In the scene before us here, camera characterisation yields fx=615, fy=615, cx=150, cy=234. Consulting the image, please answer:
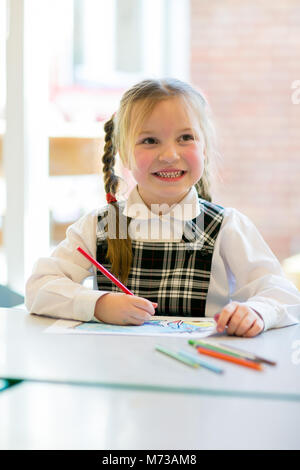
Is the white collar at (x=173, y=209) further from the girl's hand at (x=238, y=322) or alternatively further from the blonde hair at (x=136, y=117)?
the girl's hand at (x=238, y=322)

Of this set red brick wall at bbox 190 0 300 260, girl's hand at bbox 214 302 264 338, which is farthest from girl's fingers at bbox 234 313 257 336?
red brick wall at bbox 190 0 300 260

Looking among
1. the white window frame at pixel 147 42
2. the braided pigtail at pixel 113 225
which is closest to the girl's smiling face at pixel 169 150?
the braided pigtail at pixel 113 225

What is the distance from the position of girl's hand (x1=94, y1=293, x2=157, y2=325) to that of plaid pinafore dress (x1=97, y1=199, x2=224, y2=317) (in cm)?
21

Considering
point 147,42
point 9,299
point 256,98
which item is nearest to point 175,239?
point 9,299

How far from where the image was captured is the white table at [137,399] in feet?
1.91

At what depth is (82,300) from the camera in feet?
3.54

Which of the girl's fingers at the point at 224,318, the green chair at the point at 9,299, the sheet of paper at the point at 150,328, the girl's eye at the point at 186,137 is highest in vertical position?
the girl's eye at the point at 186,137

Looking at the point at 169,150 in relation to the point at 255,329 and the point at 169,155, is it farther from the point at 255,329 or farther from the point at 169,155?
the point at 255,329

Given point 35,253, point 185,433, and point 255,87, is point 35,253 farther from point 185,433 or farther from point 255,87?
point 255,87

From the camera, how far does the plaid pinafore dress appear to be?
4.13 feet

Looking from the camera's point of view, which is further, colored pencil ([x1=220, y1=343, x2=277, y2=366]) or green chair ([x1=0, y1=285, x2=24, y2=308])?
green chair ([x1=0, y1=285, x2=24, y2=308])

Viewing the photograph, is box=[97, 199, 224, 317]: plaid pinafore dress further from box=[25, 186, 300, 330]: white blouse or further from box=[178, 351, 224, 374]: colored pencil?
box=[178, 351, 224, 374]: colored pencil

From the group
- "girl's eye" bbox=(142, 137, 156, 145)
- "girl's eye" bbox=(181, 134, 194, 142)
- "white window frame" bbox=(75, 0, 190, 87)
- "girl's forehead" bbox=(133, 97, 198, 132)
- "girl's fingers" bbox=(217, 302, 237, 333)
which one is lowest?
"girl's fingers" bbox=(217, 302, 237, 333)

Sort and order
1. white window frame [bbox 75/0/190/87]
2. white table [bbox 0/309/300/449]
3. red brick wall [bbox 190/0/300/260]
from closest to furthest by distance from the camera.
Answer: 1. white table [bbox 0/309/300/449]
2. white window frame [bbox 75/0/190/87]
3. red brick wall [bbox 190/0/300/260]
